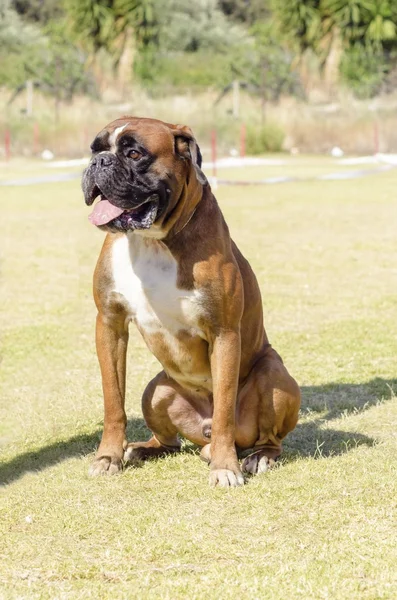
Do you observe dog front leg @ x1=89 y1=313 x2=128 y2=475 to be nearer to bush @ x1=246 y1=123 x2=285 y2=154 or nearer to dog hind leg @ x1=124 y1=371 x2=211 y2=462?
dog hind leg @ x1=124 y1=371 x2=211 y2=462

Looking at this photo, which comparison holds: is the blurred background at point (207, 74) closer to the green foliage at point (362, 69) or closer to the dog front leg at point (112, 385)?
the green foliage at point (362, 69)

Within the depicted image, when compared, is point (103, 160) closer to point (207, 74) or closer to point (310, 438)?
point (310, 438)

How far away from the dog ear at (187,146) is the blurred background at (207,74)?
28647 mm

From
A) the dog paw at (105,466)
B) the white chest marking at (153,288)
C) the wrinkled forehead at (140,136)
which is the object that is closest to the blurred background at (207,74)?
the dog paw at (105,466)

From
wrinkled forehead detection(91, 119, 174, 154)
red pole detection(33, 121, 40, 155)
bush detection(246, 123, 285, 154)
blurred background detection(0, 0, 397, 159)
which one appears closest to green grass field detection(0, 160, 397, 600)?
wrinkled forehead detection(91, 119, 174, 154)

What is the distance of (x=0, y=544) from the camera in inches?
162

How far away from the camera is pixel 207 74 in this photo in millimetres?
47812

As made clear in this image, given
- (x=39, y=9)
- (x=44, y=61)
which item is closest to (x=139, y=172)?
(x=44, y=61)

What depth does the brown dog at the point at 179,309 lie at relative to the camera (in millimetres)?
4574

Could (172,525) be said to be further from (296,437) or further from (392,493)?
(296,437)

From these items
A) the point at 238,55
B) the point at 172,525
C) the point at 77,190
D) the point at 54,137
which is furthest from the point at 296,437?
the point at 238,55

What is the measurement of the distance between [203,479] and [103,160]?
165 cm

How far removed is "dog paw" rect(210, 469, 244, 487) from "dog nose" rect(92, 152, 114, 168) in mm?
1568

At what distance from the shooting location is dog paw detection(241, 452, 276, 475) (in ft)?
16.4
